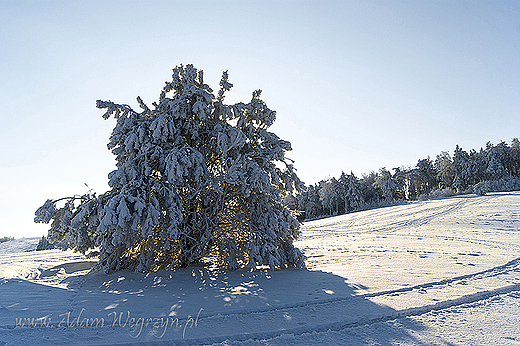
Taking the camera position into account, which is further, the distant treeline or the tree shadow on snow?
the distant treeline

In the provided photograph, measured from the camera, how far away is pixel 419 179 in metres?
63.8

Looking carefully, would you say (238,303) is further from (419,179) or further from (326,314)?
(419,179)

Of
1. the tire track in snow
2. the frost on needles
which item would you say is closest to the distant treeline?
the frost on needles

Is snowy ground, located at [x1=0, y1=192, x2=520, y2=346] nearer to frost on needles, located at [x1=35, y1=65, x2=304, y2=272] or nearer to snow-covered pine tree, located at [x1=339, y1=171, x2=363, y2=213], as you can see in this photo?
frost on needles, located at [x1=35, y1=65, x2=304, y2=272]

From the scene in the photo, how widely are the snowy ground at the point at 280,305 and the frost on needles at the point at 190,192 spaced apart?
2.46ft

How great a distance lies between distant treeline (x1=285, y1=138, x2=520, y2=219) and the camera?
53.7m

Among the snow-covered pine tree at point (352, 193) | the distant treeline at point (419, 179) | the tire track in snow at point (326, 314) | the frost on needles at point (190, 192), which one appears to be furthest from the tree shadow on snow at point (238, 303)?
the snow-covered pine tree at point (352, 193)

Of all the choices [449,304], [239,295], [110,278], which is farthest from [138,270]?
[449,304]

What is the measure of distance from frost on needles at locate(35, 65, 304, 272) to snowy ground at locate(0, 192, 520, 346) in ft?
2.46

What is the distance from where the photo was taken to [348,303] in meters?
4.61

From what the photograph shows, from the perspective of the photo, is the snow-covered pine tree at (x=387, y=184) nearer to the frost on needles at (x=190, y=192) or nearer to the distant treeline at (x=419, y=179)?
the distant treeline at (x=419, y=179)

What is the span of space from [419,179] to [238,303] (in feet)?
227

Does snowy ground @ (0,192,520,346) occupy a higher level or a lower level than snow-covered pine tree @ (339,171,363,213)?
lower

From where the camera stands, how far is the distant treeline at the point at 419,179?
2115 inches
